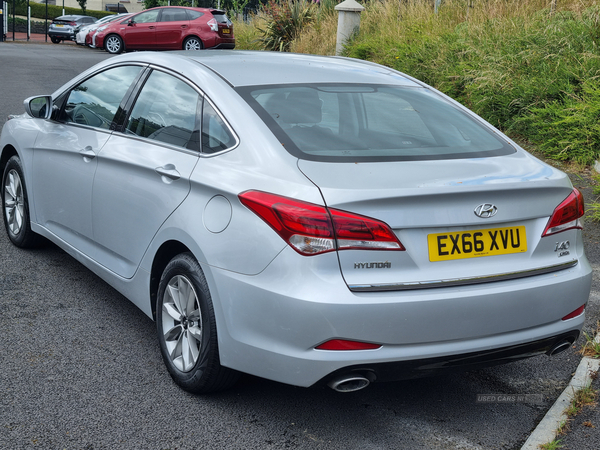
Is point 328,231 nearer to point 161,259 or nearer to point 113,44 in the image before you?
point 161,259

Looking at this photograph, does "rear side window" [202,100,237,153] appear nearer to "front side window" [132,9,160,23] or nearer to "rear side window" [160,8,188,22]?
"rear side window" [160,8,188,22]

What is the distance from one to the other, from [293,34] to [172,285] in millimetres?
16915

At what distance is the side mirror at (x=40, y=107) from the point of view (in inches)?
185

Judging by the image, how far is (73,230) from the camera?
427 centimetres

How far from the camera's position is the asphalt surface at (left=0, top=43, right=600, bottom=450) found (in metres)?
2.89

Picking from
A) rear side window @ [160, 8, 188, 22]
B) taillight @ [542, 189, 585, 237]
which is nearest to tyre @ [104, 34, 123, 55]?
rear side window @ [160, 8, 188, 22]

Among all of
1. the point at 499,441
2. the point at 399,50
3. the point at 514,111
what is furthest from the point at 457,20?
the point at 499,441

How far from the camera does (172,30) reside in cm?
2486

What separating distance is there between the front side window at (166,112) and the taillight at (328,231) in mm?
839

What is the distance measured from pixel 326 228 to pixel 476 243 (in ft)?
2.07

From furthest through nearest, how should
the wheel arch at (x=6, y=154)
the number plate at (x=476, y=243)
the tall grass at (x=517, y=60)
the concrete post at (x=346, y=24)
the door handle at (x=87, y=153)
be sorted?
1. the concrete post at (x=346, y=24)
2. the tall grass at (x=517, y=60)
3. the wheel arch at (x=6, y=154)
4. the door handle at (x=87, y=153)
5. the number plate at (x=476, y=243)

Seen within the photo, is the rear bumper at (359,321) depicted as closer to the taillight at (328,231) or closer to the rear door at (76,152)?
the taillight at (328,231)

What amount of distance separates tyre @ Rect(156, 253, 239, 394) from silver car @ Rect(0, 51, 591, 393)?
1cm

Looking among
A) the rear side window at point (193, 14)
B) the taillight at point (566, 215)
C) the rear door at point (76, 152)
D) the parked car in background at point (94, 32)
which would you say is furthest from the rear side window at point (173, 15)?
the taillight at point (566, 215)
